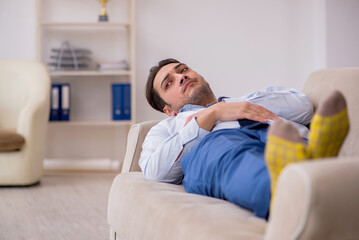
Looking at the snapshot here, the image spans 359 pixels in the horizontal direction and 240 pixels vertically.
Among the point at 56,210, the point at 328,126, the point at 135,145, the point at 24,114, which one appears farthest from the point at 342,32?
the point at 328,126

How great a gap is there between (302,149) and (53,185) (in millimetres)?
3051

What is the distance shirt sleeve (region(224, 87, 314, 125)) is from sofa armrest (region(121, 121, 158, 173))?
0.43m

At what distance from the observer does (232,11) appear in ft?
15.7

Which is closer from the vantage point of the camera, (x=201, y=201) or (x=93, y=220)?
(x=201, y=201)

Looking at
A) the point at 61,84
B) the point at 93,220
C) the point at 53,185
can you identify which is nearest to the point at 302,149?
the point at 93,220

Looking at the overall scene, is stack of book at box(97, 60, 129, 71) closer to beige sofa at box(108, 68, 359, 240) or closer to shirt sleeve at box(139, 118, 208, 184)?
beige sofa at box(108, 68, 359, 240)

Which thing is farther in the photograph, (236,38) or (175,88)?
(236,38)

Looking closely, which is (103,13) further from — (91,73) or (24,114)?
(24,114)

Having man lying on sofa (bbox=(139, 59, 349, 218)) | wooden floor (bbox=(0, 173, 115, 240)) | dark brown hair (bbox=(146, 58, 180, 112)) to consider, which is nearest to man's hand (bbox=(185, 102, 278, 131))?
man lying on sofa (bbox=(139, 59, 349, 218))

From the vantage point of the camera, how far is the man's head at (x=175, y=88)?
203 cm

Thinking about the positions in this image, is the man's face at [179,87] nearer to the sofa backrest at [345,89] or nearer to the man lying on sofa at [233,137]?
the man lying on sofa at [233,137]

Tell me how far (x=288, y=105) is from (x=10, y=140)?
2.37 meters

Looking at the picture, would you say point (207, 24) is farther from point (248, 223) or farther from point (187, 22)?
point (248, 223)

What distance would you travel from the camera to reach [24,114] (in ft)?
12.0
